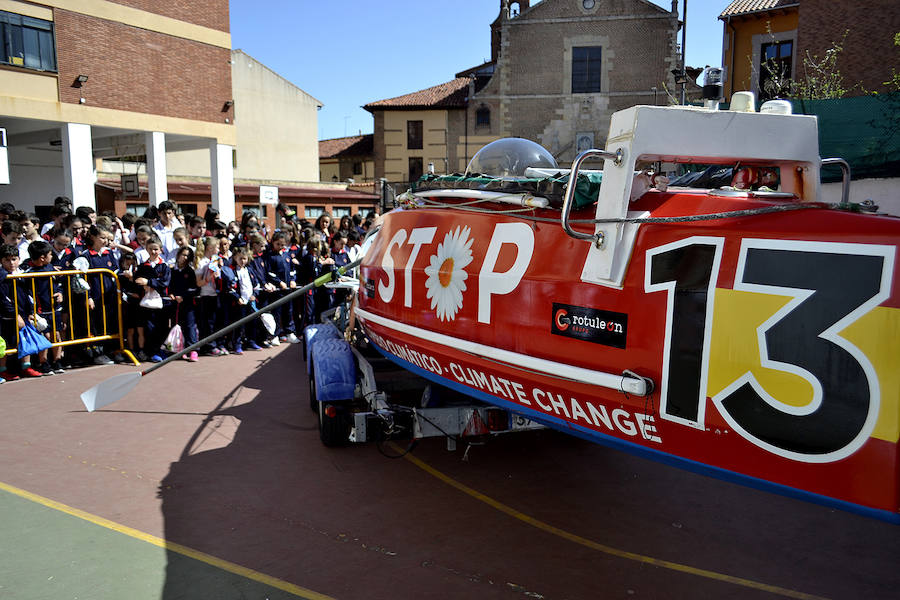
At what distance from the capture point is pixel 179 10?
74.9ft

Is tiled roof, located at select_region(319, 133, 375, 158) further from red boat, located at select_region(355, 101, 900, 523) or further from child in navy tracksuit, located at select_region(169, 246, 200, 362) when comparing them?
red boat, located at select_region(355, 101, 900, 523)

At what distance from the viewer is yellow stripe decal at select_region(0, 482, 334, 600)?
147 inches

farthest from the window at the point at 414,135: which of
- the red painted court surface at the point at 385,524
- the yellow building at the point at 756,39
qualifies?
the red painted court surface at the point at 385,524

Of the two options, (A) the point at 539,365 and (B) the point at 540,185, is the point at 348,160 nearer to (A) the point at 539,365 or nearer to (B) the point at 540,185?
(B) the point at 540,185

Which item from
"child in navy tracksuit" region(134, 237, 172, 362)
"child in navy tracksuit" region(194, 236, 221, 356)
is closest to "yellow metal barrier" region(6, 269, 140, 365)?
"child in navy tracksuit" region(134, 237, 172, 362)

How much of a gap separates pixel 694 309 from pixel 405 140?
4343 cm

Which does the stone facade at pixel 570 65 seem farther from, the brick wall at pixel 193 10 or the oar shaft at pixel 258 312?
the oar shaft at pixel 258 312

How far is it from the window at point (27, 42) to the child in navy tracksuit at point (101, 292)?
13.6 m

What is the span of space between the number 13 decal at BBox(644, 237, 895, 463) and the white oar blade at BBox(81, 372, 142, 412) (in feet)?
19.1

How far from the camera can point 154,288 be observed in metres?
9.23

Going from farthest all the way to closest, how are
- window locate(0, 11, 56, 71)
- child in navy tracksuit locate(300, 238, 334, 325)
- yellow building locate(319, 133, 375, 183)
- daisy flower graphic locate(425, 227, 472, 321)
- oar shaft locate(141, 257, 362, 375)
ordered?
yellow building locate(319, 133, 375, 183), window locate(0, 11, 56, 71), child in navy tracksuit locate(300, 238, 334, 325), oar shaft locate(141, 257, 362, 375), daisy flower graphic locate(425, 227, 472, 321)

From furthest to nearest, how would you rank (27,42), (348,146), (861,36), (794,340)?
(348,146) → (861,36) → (27,42) → (794,340)

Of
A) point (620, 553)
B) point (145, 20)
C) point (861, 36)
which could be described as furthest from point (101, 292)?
point (861, 36)

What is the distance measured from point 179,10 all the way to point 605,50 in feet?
83.0
